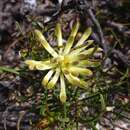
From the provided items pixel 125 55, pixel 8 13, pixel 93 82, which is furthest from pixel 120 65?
pixel 8 13

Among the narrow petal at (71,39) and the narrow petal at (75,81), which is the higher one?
the narrow petal at (71,39)

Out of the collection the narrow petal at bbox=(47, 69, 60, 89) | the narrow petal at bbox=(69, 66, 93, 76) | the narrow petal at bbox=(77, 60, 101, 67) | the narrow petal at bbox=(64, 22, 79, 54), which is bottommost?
the narrow petal at bbox=(47, 69, 60, 89)

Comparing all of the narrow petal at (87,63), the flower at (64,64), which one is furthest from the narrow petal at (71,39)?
the narrow petal at (87,63)

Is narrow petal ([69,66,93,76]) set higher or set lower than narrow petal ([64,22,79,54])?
lower

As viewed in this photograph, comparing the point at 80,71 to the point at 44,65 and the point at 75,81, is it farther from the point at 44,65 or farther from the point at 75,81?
the point at 44,65

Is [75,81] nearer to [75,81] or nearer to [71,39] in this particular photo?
[75,81]

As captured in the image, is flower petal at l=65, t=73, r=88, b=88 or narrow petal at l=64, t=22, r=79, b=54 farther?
narrow petal at l=64, t=22, r=79, b=54

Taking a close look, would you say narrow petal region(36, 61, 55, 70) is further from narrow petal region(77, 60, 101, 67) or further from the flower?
narrow petal region(77, 60, 101, 67)

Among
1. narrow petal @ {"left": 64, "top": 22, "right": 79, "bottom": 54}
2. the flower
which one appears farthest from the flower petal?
narrow petal @ {"left": 64, "top": 22, "right": 79, "bottom": 54}

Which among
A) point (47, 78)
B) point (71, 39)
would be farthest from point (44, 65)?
point (71, 39)

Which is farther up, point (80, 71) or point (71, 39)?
point (71, 39)

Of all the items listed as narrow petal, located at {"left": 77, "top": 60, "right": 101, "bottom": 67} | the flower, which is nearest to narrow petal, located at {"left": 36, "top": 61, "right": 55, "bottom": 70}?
the flower

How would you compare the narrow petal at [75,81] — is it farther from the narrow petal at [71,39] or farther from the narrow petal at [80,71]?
the narrow petal at [71,39]
